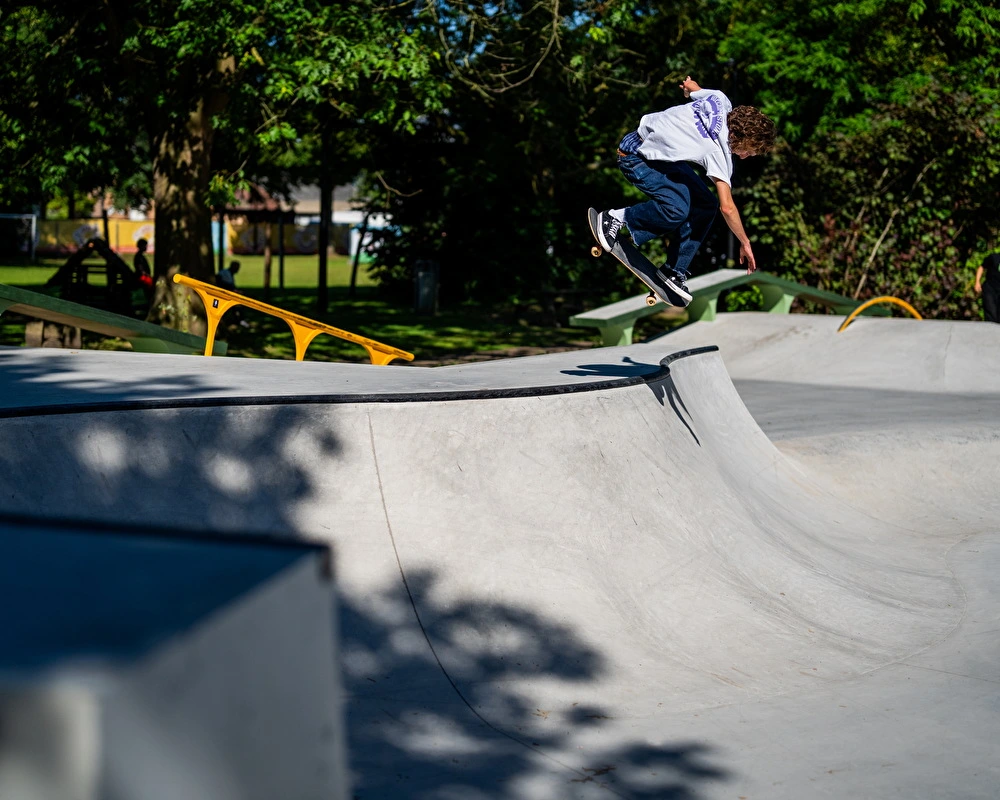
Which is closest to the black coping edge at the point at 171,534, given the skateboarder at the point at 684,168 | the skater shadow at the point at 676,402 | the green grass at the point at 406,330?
the skateboarder at the point at 684,168

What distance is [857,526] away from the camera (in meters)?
7.94

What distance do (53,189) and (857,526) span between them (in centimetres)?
1146

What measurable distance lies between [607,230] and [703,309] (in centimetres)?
1036

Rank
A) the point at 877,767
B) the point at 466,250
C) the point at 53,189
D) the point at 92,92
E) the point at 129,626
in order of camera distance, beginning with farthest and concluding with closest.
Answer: the point at 466,250 < the point at 92,92 < the point at 53,189 < the point at 877,767 < the point at 129,626

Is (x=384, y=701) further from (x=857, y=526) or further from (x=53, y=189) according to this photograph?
(x=53, y=189)

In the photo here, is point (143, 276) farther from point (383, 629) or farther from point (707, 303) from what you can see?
point (383, 629)

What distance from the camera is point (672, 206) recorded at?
20.7 ft

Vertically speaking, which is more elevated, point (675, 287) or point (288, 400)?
point (675, 287)

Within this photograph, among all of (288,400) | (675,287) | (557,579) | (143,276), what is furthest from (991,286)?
(143,276)

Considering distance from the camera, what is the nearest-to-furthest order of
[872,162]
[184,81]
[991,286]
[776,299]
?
[184,81] < [991,286] < [776,299] < [872,162]

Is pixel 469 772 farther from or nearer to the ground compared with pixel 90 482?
nearer to the ground

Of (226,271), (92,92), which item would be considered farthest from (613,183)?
(92,92)

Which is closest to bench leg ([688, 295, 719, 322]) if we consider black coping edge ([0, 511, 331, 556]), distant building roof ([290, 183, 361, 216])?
black coping edge ([0, 511, 331, 556])

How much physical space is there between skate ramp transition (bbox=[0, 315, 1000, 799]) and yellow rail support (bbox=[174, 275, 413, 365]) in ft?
6.58
